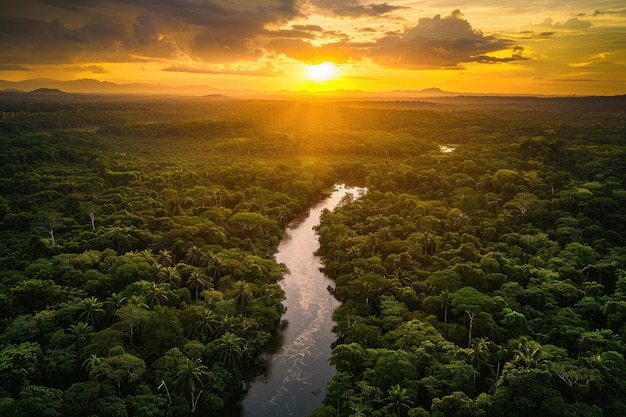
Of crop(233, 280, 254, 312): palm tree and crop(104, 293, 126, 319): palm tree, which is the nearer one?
crop(104, 293, 126, 319): palm tree

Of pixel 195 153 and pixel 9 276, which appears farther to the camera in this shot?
pixel 195 153

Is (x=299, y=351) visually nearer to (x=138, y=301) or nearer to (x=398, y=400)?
(x=398, y=400)

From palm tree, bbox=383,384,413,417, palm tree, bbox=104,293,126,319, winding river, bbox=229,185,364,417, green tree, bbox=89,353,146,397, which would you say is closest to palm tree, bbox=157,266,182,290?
palm tree, bbox=104,293,126,319

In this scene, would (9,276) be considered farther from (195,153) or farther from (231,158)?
(195,153)

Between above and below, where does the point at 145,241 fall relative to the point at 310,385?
above

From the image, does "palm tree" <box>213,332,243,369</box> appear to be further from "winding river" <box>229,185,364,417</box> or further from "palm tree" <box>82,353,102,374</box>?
"palm tree" <box>82,353,102,374</box>

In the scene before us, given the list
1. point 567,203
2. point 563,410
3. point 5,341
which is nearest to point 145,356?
point 5,341

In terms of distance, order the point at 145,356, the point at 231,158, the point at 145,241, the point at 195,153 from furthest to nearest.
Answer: the point at 195,153 → the point at 231,158 → the point at 145,241 → the point at 145,356

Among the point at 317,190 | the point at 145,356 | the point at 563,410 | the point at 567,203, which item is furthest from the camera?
the point at 317,190
